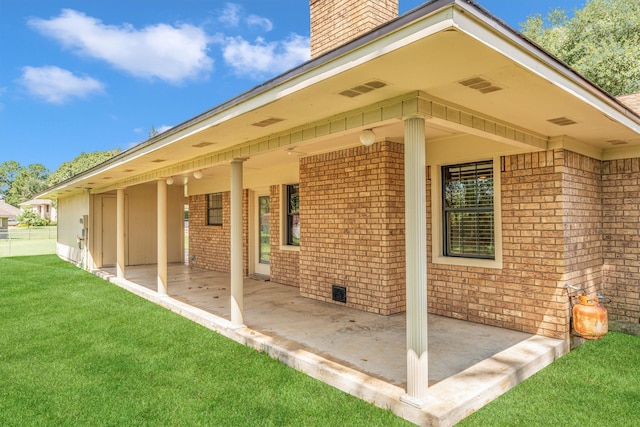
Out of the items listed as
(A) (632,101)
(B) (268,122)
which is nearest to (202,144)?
(B) (268,122)

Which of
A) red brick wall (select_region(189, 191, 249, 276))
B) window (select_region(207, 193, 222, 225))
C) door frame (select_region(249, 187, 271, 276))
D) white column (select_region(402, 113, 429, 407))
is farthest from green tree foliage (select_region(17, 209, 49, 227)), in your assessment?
white column (select_region(402, 113, 429, 407))

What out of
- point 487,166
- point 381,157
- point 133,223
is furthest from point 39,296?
point 487,166

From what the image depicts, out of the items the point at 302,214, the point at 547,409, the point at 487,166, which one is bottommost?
the point at 547,409

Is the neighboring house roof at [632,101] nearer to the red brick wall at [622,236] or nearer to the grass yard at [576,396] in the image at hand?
the red brick wall at [622,236]

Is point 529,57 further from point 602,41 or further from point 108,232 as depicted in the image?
point 602,41

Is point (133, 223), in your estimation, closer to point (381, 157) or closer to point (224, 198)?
point (224, 198)

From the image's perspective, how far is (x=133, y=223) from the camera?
13344 mm

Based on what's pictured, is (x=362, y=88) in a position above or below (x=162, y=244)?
above

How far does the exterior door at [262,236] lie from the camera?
32.5 feet

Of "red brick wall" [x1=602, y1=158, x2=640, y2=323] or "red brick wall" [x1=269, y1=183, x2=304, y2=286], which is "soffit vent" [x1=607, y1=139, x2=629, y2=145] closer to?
"red brick wall" [x1=602, y1=158, x2=640, y2=323]

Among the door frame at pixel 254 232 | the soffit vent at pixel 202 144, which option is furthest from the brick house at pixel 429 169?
the door frame at pixel 254 232

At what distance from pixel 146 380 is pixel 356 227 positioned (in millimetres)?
3662

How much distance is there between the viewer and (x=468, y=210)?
19.1 ft

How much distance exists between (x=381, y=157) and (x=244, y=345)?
10.8 feet
